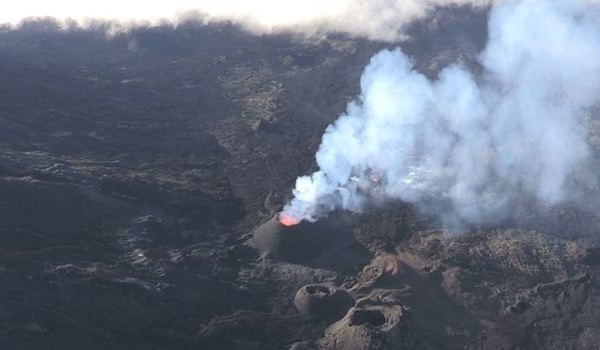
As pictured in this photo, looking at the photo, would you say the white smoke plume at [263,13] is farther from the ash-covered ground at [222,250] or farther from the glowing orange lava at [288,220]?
the glowing orange lava at [288,220]

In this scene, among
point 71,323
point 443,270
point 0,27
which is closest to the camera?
point 71,323

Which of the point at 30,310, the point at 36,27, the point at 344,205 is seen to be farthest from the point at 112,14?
the point at 30,310

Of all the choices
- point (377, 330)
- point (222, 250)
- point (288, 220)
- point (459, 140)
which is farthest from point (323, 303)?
point (459, 140)

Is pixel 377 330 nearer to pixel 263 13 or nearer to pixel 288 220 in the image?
pixel 288 220

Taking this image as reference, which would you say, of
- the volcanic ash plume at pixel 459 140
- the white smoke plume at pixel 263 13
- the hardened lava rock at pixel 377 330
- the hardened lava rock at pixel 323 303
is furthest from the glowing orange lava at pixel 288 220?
the white smoke plume at pixel 263 13

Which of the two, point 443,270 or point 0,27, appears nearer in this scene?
point 443,270

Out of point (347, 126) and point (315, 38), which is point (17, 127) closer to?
point (347, 126)

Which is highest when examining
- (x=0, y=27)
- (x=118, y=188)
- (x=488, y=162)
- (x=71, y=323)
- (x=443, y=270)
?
(x=0, y=27)

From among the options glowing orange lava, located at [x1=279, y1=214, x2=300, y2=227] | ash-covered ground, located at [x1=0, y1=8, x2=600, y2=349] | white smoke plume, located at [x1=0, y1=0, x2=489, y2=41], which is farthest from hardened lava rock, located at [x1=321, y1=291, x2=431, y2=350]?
white smoke plume, located at [x1=0, y1=0, x2=489, y2=41]
